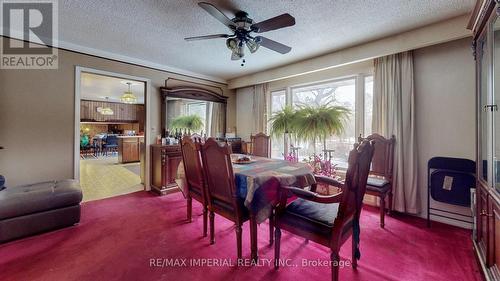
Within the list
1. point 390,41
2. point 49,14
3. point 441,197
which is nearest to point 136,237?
point 49,14

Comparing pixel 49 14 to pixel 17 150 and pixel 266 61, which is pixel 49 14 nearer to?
pixel 17 150

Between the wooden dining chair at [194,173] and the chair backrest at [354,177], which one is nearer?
the chair backrest at [354,177]

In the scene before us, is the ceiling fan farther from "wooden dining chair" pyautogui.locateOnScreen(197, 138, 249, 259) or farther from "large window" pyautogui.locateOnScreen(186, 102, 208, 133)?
"large window" pyautogui.locateOnScreen(186, 102, 208, 133)

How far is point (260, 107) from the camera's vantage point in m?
4.62

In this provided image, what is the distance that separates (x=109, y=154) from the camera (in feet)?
28.2

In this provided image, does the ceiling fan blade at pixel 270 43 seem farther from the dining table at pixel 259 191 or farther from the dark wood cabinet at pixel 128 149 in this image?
the dark wood cabinet at pixel 128 149

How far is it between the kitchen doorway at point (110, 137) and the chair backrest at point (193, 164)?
187cm

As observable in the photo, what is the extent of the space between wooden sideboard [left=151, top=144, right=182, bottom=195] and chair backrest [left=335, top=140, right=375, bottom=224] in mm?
2905

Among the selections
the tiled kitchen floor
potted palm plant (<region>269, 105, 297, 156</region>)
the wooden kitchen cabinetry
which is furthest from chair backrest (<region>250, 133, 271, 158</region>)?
the wooden kitchen cabinetry

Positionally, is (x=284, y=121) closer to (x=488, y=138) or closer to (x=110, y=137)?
(x=488, y=138)

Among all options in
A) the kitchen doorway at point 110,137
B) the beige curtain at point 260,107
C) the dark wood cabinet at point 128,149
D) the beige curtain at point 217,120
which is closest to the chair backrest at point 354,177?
the beige curtain at point 260,107

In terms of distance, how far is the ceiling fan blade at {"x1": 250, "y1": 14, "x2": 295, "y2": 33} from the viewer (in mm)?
1794

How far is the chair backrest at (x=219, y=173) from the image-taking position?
1.74m

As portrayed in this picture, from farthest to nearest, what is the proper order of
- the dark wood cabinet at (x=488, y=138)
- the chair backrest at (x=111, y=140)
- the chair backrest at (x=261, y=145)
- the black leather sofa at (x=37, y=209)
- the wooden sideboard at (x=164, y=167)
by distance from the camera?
the chair backrest at (x=111, y=140)
the chair backrest at (x=261, y=145)
the wooden sideboard at (x=164, y=167)
the black leather sofa at (x=37, y=209)
the dark wood cabinet at (x=488, y=138)
